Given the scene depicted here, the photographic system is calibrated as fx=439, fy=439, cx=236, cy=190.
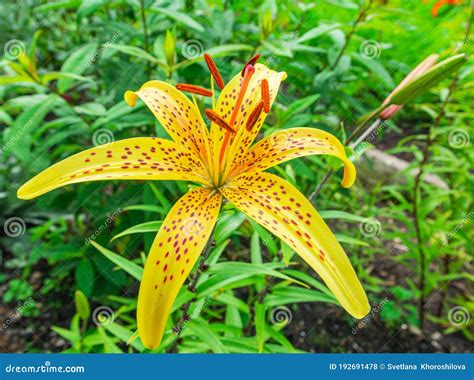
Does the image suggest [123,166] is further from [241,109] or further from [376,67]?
[376,67]

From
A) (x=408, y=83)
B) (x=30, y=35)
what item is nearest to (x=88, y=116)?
(x=30, y=35)

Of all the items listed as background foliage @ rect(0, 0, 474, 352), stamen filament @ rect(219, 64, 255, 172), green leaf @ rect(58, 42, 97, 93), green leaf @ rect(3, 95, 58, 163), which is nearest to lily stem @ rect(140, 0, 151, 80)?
background foliage @ rect(0, 0, 474, 352)

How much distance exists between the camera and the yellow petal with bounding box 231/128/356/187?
2.00 ft

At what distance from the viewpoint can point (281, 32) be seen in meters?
1.46

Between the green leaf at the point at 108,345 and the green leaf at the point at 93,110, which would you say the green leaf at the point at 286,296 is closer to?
the green leaf at the point at 108,345

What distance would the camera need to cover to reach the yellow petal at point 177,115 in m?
0.66

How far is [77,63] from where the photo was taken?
1.08 m

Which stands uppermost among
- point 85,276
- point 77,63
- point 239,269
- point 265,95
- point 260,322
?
point 265,95

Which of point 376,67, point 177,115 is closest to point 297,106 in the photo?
point 376,67

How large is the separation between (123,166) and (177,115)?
0.46 ft

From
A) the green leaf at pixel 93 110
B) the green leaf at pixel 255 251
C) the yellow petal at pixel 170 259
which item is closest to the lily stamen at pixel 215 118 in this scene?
the yellow petal at pixel 170 259

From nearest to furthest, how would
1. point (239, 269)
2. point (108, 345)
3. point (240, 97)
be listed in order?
point (240, 97) → point (239, 269) → point (108, 345)

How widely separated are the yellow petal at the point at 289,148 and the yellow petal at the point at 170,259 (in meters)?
0.09

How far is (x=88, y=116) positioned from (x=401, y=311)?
120 cm
